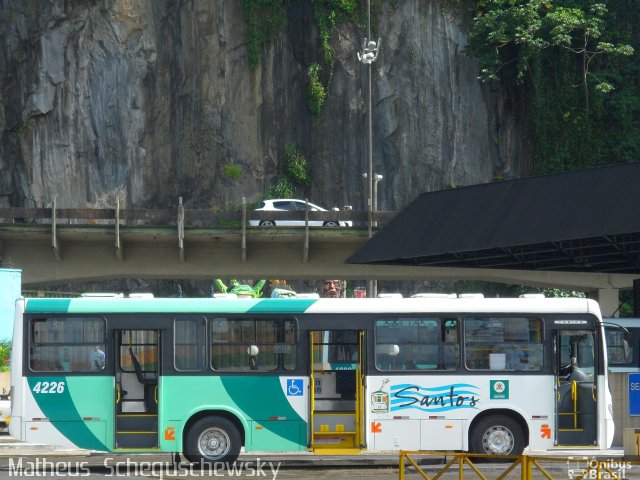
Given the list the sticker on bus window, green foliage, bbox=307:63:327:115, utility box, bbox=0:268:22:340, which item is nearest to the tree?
green foliage, bbox=307:63:327:115

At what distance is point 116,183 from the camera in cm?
6394

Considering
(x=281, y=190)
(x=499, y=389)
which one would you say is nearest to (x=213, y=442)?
(x=499, y=389)

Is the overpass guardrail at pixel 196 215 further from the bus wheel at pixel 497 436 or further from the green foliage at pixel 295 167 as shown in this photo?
the green foliage at pixel 295 167

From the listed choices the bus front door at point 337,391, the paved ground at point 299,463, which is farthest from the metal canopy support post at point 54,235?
the bus front door at point 337,391

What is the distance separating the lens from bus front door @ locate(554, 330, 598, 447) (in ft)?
69.0

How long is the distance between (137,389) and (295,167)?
4411 centimetres

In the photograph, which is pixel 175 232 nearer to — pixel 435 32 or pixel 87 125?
pixel 87 125

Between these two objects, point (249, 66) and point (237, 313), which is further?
point (249, 66)

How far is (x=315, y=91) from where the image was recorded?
2539 inches

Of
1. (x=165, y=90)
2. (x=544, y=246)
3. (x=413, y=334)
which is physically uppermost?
(x=165, y=90)

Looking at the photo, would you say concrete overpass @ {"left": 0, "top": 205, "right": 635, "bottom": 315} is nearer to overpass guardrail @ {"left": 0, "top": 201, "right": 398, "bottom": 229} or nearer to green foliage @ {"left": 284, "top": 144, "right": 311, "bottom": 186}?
overpass guardrail @ {"left": 0, "top": 201, "right": 398, "bottom": 229}

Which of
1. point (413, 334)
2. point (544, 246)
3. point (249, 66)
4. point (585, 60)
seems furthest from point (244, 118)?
point (413, 334)

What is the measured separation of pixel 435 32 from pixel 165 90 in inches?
601

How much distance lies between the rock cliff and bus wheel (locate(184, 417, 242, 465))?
141ft
